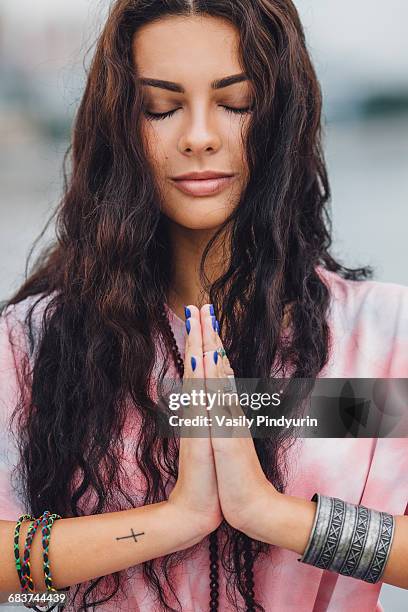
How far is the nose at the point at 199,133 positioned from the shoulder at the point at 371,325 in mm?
481

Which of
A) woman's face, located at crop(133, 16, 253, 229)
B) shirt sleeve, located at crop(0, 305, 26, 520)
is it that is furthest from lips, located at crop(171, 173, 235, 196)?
shirt sleeve, located at crop(0, 305, 26, 520)

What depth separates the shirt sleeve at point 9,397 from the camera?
177cm

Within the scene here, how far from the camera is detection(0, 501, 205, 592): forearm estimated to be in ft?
5.22

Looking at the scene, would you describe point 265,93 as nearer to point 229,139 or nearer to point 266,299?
point 229,139

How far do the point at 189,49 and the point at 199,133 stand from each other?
0.17 metres

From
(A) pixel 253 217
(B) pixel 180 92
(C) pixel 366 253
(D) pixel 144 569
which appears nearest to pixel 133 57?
(B) pixel 180 92

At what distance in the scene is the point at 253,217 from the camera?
180 centimetres

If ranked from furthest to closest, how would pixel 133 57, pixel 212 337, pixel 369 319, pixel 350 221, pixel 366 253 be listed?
1. pixel 350 221
2. pixel 366 253
3. pixel 369 319
4. pixel 133 57
5. pixel 212 337

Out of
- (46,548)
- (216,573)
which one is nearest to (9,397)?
(46,548)

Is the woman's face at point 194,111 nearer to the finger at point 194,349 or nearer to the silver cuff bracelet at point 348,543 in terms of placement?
the finger at point 194,349

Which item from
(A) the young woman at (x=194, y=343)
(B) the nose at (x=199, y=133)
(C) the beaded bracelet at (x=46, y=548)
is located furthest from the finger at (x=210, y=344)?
(C) the beaded bracelet at (x=46, y=548)

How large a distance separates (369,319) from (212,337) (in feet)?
1.48

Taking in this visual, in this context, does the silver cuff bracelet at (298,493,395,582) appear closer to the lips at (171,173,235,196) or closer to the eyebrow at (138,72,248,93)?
the lips at (171,173,235,196)

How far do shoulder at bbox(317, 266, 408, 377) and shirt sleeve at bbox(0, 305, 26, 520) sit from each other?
0.74 meters
